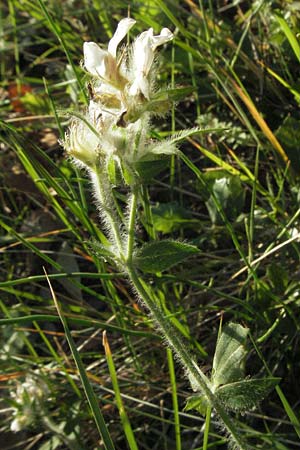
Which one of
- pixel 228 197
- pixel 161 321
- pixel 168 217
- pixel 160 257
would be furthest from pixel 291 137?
pixel 161 321

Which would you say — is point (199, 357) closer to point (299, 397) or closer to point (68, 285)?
point (299, 397)

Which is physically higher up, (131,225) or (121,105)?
(121,105)

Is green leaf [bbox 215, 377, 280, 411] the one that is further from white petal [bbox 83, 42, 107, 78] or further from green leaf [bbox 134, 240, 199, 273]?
white petal [bbox 83, 42, 107, 78]

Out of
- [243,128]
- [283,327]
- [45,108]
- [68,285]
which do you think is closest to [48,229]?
[68,285]

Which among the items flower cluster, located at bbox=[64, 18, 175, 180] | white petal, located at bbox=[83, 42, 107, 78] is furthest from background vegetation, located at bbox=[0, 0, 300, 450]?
white petal, located at bbox=[83, 42, 107, 78]

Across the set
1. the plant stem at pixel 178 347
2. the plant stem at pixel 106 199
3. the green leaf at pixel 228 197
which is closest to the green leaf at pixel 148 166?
the plant stem at pixel 106 199

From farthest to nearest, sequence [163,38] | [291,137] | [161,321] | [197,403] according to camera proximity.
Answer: [291,137], [197,403], [161,321], [163,38]

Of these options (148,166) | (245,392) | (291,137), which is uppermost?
(148,166)

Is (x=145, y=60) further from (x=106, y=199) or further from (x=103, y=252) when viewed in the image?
(x=103, y=252)
